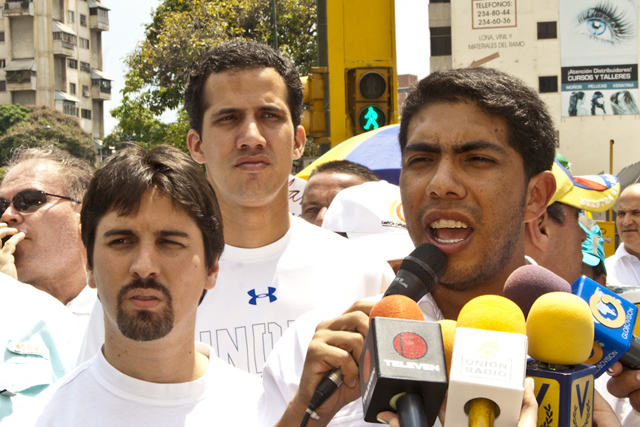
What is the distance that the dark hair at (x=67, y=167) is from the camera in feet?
13.8

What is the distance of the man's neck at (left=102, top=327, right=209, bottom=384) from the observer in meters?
2.35

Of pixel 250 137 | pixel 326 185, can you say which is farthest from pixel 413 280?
pixel 326 185

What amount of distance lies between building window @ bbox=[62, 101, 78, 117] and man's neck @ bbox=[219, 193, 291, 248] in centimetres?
7454

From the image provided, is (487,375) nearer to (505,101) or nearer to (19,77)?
(505,101)

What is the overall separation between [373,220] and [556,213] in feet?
3.26

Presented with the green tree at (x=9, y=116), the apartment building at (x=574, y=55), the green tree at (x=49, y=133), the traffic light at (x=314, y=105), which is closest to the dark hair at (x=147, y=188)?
the traffic light at (x=314, y=105)

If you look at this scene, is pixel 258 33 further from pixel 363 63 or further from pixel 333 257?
pixel 333 257

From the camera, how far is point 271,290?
3055 millimetres

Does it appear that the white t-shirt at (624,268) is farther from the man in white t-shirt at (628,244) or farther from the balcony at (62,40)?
the balcony at (62,40)

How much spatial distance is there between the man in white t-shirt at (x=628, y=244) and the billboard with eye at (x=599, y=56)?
1230 inches

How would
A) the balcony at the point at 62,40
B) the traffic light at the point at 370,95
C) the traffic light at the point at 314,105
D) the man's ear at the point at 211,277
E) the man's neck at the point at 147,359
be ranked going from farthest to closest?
1. the balcony at the point at 62,40
2. the traffic light at the point at 314,105
3. the traffic light at the point at 370,95
4. the man's ear at the point at 211,277
5. the man's neck at the point at 147,359

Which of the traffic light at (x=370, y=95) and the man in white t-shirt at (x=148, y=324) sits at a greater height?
the traffic light at (x=370, y=95)

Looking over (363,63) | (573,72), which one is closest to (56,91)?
(573,72)

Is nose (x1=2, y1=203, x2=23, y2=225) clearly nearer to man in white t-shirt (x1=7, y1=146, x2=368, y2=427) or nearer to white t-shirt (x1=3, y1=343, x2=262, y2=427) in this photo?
man in white t-shirt (x1=7, y1=146, x2=368, y2=427)
